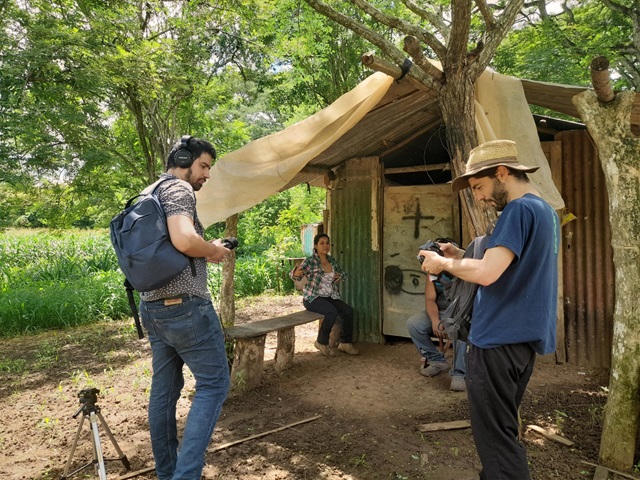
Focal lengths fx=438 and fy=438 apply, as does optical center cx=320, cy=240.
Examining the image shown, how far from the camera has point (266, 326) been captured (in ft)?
15.5

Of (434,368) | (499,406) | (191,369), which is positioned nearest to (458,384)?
(434,368)

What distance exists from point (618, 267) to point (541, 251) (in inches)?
54.2

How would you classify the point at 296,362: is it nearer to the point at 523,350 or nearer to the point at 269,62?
A: the point at 523,350

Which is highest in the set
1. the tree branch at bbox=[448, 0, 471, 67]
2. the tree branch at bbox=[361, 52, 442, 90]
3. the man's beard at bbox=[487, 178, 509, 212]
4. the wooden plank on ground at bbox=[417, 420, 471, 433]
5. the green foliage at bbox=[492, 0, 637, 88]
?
the green foliage at bbox=[492, 0, 637, 88]

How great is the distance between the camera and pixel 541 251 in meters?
2.03

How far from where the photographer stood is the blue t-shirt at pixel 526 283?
200cm

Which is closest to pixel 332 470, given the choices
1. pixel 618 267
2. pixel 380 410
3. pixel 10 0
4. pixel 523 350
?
pixel 380 410

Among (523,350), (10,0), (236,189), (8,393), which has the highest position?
(10,0)

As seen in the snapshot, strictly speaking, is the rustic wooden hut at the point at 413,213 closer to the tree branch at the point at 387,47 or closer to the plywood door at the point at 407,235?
the plywood door at the point at 407,235

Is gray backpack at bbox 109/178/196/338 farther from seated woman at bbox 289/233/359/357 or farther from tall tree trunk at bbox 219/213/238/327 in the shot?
seated woman at bbox 289/233/359/357

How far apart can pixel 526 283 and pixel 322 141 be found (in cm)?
239

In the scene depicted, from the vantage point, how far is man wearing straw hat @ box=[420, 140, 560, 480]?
2.00 m

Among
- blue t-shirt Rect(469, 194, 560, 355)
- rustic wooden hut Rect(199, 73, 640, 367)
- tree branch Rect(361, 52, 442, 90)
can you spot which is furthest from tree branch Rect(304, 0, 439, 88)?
blue t-shirt Rect(469, 194, 560, 355)

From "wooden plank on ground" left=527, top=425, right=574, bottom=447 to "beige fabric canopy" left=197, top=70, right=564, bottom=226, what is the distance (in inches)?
75.0
